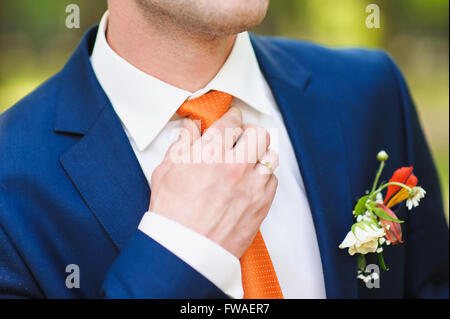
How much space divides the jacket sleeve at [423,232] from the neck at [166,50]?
0.70 meters

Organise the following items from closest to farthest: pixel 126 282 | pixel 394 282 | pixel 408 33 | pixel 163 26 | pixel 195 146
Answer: pixel 126 282
pixel 195 146
pixel 163 26
pixel 394 282
pixel 408 33

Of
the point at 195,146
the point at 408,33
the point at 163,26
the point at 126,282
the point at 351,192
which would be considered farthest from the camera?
the point at 408,33

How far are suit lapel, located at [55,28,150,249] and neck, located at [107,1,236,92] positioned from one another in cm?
15

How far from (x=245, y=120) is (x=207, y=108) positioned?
0.16m

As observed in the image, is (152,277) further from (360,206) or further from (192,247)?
(360,206)

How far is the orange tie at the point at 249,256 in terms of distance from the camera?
1354mm

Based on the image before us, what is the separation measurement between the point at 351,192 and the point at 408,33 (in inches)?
234

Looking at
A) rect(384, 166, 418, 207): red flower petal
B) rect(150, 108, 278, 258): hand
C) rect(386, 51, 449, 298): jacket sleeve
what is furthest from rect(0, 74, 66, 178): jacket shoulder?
rect(386, 51, 449, 298): jacket sleeve

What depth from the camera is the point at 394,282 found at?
1735 mm

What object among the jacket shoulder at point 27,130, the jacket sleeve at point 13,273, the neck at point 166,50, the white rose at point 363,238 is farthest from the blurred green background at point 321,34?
the white rose at point 363,238

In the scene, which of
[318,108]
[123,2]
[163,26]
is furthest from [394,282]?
[123,2]

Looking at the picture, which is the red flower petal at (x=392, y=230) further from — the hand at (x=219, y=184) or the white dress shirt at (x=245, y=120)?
the hand at (x=219, y=184)

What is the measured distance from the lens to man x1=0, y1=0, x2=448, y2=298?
1308 millimetres
